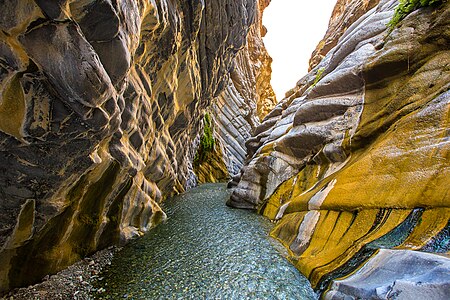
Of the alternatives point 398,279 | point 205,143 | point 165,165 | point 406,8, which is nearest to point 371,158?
point 398,279

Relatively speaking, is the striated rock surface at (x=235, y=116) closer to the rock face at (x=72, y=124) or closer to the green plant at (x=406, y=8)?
the rock face at (x=72, y=124)

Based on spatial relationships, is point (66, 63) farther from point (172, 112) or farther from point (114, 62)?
point (172, 112)

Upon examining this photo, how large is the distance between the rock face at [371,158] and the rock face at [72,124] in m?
6.92

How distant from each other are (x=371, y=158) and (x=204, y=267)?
6.63 metres

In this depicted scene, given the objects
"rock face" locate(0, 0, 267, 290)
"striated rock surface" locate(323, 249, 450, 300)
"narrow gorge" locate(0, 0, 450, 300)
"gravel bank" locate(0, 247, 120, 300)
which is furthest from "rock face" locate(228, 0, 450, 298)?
"rock face" locate(0, 0, 267, 290)

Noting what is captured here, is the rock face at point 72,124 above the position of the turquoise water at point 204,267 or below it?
above

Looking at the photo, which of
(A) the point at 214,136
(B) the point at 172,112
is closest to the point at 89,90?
(B) the point at 172,112

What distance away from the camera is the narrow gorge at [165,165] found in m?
4.40

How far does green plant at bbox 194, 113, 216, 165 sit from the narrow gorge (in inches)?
607

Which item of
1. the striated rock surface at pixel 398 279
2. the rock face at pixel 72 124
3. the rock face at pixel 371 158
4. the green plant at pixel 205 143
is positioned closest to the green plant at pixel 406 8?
the rock face at pixel 371 158

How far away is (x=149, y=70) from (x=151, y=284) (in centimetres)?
856

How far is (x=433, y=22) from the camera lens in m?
8.91

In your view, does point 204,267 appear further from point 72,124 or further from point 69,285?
point 72,124

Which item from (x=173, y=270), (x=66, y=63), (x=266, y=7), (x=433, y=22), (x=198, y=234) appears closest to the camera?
(x=66, y=63)
